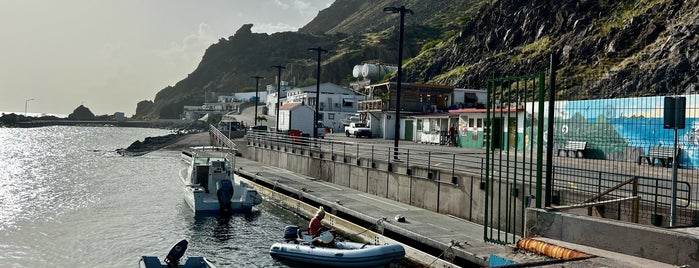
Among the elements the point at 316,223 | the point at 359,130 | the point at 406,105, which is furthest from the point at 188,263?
the point at 359,130

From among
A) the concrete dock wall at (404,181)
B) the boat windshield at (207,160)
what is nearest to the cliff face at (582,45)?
the concrete dock wall at (404,181)

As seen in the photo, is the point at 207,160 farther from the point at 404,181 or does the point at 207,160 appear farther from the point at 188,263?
the point at 188,263

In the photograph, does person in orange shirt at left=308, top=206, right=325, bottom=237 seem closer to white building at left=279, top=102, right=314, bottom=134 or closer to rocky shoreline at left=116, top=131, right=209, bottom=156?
white building at left=279, top=102, right=314, bottom=134

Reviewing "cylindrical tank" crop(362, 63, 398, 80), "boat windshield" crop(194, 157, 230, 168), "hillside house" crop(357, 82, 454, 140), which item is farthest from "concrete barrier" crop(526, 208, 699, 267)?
"cylindrical tank" crop(362, 63, 398, 80)

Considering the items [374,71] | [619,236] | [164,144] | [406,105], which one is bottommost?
[164,144]

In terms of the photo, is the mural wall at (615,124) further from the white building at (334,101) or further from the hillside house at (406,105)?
the white building at (334,101)

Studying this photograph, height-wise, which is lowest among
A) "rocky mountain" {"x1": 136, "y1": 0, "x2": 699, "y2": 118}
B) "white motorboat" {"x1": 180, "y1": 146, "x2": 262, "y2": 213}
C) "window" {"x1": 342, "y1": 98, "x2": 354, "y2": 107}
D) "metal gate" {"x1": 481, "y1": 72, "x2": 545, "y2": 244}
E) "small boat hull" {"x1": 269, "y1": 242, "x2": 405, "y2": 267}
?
"small boat hull" {"x1": 269, "y1": 242, "x2": 405, "y2": 267}

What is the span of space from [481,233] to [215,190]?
1705cm

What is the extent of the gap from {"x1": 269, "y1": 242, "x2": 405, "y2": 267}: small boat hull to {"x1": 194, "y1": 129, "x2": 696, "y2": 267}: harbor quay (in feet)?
3.83

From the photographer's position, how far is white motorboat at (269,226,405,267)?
17094mm

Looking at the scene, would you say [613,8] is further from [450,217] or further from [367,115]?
[450,217]

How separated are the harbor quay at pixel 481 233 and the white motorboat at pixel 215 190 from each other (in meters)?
2.94

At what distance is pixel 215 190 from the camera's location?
30234 millimetres

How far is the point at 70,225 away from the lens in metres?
26.2
